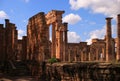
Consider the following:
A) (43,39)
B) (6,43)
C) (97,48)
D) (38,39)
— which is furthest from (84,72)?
(97,48)

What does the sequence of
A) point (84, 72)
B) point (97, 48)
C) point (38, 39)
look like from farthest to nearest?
point (97, 48), point (38, 39), point (84, 72)

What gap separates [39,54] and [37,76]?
241 cm

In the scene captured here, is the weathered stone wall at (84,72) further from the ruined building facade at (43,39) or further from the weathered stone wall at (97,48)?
the weathered stone wall at (97,48)

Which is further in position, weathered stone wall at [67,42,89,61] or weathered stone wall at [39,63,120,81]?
weathered stone wall at [67,42,89,61]

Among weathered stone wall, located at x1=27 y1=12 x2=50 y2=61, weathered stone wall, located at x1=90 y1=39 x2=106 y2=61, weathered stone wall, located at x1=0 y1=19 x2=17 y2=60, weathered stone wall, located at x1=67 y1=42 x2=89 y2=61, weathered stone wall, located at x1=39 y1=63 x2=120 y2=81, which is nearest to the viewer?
weathered stone wall, located at x1=39 y1=63 x2=120 y2=81

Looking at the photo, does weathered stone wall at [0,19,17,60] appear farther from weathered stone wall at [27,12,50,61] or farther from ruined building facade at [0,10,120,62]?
weathered stone wall at [27,12,50,61]

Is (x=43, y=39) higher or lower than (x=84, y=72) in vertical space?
higher

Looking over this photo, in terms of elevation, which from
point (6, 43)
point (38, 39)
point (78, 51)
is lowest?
point (78, 51)

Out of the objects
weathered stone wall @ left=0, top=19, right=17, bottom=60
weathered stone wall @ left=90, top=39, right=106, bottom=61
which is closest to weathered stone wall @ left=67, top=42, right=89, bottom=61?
weathered stone wall @ left=90, top=39, right=106, bottom=61

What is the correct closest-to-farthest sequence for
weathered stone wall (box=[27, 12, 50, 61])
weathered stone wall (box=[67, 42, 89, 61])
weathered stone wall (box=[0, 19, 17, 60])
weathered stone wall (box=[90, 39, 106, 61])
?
1. weathered stone wall (box=[27, 12, 50, 61])
2. weathered stone wall (box=[0, 19, 17, 60])
3. weathered stone wall (box=[67, 42, 89, 61])
4. weathered stone wall (box=[90, 39, 106, 61])

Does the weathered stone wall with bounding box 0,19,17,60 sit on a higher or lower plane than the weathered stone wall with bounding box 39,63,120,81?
higher

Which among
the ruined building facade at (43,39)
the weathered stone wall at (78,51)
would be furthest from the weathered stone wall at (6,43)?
the weathered stone wall at (78,51)

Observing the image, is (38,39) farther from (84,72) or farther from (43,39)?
(84,72)

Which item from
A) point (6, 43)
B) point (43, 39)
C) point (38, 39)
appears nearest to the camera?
point (43, 39)
